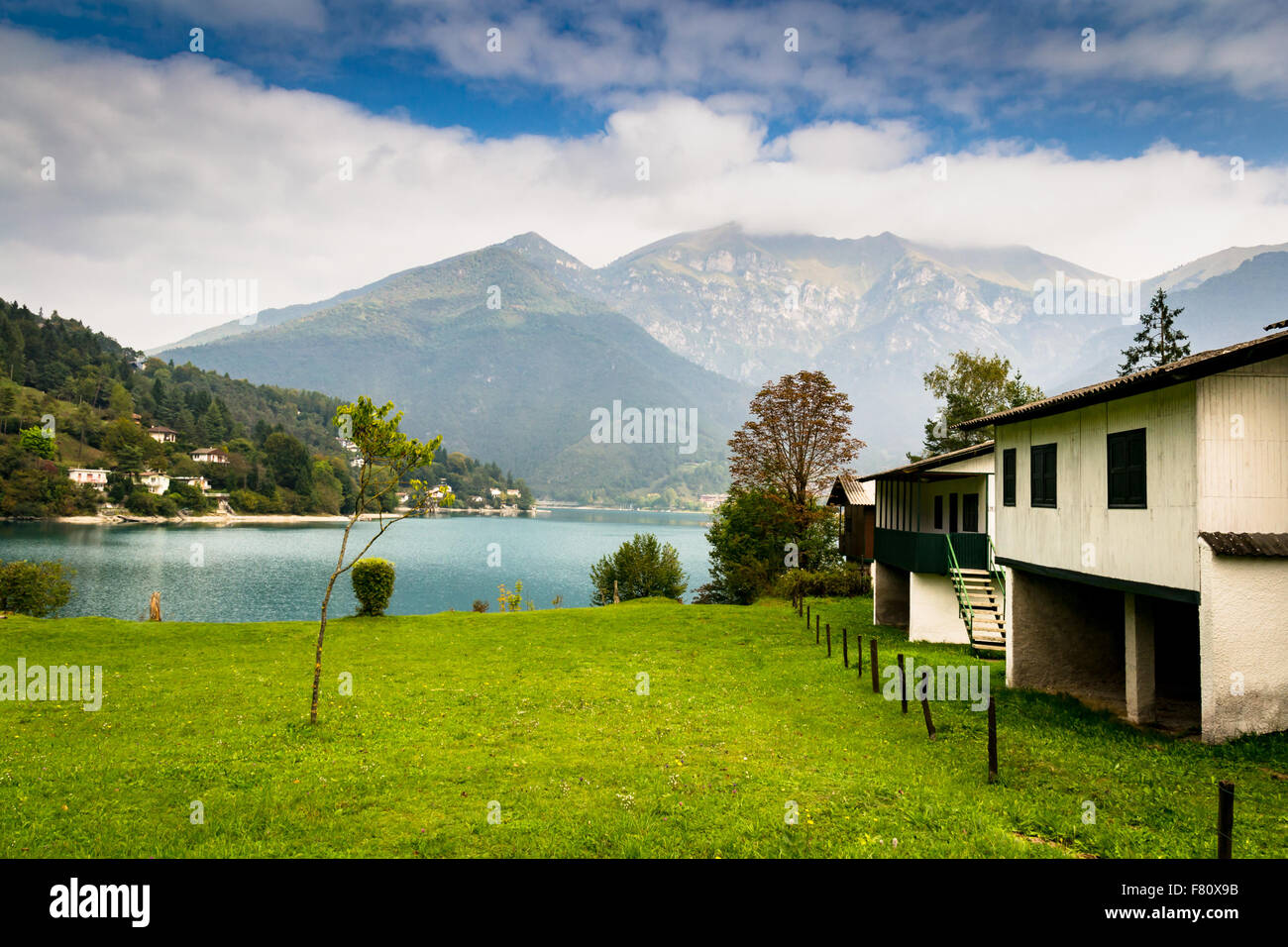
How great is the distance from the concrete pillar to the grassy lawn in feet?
2.15

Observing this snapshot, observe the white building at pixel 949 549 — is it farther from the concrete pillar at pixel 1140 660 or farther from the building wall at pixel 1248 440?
the building wall at pixel 1248 440

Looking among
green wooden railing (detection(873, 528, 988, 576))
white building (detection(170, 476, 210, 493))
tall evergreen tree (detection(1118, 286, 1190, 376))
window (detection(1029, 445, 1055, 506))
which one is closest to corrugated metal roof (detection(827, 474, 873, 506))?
green wooden railing (detection(873, 528, 988, 576))

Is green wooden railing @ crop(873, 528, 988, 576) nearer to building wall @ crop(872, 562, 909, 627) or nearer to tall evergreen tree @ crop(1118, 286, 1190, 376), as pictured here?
building wall @ crop(872, 562, 909, 627)

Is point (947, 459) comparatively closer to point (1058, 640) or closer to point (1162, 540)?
point (1058, 640)

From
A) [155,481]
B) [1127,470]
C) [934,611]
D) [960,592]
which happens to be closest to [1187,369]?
[1127,470]

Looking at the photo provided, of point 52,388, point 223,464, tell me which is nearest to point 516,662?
point 223,464

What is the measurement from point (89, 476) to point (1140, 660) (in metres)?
176

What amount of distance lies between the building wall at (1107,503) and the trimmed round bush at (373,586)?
85.6 ft

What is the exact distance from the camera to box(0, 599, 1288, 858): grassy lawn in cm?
843

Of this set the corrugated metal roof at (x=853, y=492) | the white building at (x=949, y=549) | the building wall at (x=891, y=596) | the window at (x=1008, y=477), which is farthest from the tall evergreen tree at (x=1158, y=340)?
the window at (x=1008, y=477)

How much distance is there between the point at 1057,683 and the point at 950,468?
9348 millimetres

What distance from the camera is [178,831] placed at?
336 inches

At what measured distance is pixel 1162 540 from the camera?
12.8 m
